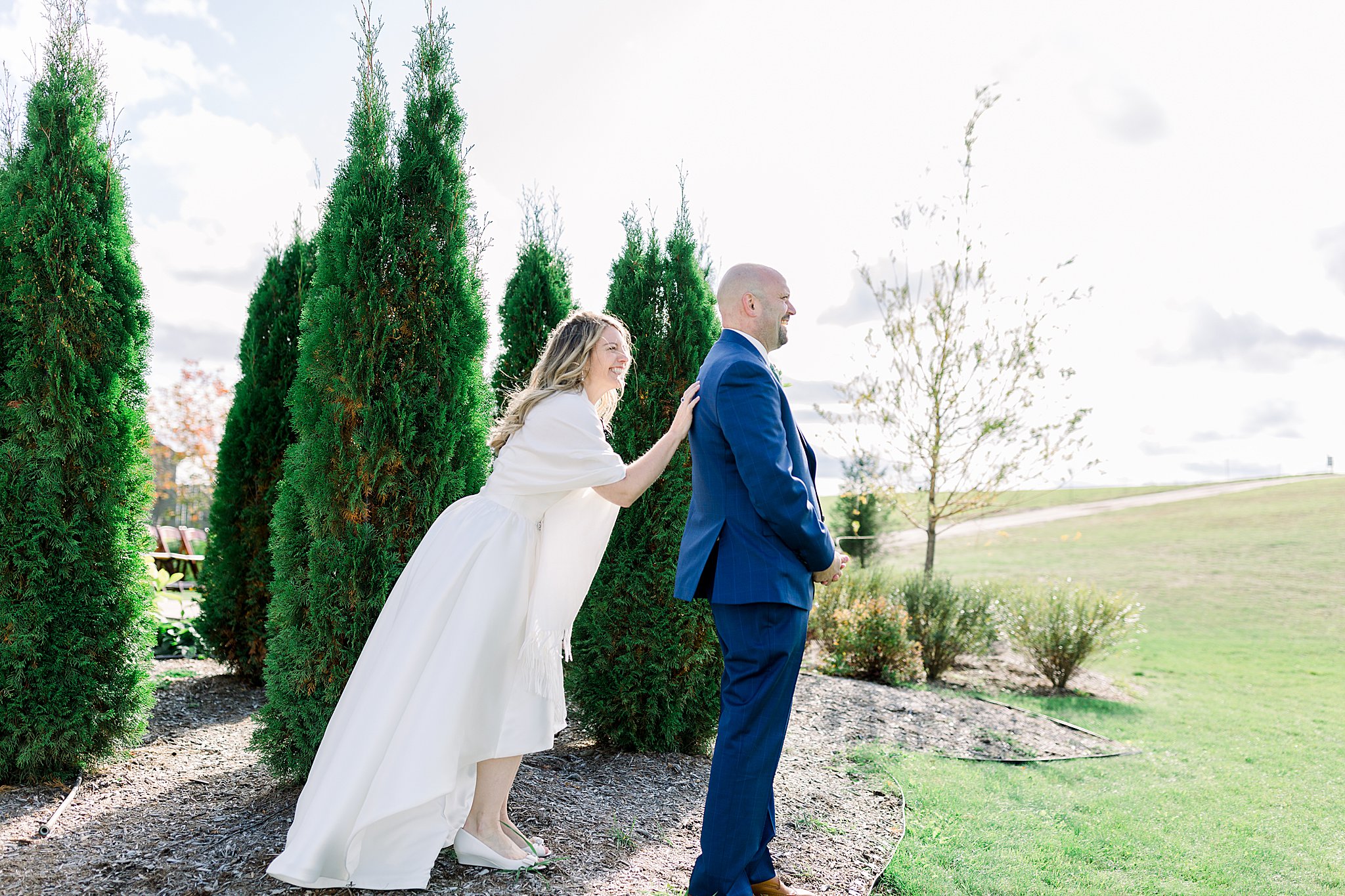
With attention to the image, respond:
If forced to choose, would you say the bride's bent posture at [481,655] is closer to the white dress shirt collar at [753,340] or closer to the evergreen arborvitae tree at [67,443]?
the white dress shirt collar at [753,340]

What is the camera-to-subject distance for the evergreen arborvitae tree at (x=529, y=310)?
6.27 metres

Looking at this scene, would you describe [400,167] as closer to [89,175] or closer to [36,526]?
[89,175]

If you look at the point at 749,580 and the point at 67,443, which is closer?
the point at 749,580

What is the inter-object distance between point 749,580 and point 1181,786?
5023mm

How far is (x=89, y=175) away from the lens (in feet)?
16.0

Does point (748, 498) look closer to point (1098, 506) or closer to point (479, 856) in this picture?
point (479, 856)

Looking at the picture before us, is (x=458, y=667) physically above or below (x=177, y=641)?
above

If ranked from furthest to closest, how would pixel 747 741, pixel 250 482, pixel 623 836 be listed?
pixel 250 482
pixel 623 836
pixel 747 741

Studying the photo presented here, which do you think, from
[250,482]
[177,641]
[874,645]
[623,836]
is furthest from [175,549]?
[623,836]

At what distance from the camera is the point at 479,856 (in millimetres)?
3439

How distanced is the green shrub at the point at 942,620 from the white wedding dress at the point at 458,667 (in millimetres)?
7477

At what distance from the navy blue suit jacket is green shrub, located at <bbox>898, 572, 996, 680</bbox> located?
740 centimetres

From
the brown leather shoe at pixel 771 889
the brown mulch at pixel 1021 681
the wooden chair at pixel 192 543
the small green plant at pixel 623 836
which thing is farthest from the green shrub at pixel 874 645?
the wooden chair at pixel 192 543

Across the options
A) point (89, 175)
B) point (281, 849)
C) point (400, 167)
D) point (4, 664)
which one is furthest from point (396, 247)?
point (4, 664)
